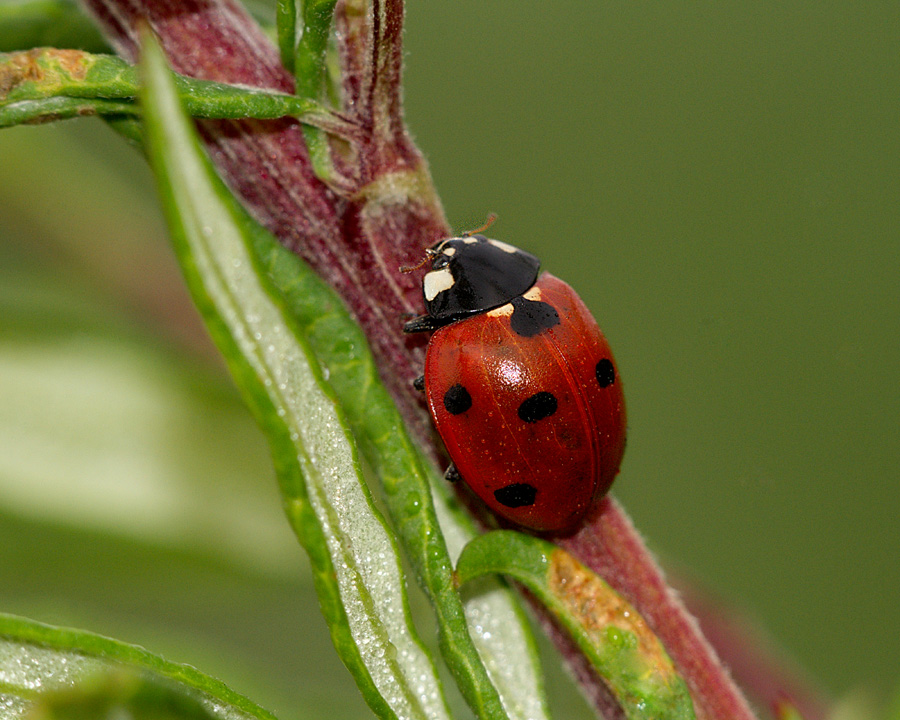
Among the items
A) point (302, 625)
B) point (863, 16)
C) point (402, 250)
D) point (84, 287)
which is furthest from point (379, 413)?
point (863, 16)

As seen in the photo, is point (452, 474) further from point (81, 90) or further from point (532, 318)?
point (81, 90)

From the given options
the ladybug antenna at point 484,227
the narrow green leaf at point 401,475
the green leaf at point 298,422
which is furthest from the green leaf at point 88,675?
the ladybug antenna at point 484,227

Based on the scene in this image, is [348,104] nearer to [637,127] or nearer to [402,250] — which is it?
[402,250]

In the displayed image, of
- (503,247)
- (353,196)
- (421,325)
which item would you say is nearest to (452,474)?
(421,325)

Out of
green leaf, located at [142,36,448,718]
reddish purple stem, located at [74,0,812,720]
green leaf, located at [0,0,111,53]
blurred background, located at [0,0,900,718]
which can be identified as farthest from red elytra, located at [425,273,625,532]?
blurred background, located at [0,0,900,718]

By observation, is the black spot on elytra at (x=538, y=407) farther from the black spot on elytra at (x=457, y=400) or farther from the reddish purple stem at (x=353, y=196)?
the reddish purple stem at (x=353, y=196)

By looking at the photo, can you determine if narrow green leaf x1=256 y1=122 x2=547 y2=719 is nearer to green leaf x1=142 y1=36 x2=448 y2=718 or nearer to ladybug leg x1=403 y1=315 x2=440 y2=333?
green leaf x1=142 y1=36 x2=448 y2=718
